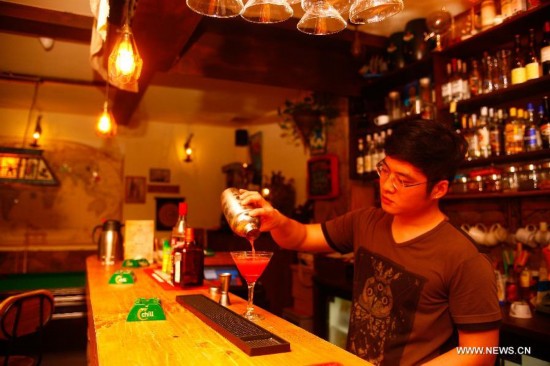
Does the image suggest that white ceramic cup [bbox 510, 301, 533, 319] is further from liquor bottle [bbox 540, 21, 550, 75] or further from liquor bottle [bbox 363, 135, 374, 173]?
liquor bottle [bbox 363, 135, 374, 173]

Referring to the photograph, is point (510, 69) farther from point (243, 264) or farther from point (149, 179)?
point (149, 179)

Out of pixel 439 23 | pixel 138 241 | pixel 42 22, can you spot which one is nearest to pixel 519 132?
pixel 439 23

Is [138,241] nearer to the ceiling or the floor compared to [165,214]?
nearer to the floor

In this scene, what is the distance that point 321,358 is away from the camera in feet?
3.43

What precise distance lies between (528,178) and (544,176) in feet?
0.29

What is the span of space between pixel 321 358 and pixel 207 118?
6.61m

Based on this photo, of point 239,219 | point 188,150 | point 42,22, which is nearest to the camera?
point 239,219

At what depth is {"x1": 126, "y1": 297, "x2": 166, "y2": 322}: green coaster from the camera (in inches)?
52.6

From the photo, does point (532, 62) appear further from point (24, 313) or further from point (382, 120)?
point (24, 313)

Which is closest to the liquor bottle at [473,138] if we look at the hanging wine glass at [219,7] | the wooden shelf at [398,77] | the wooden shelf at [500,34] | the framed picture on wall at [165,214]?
the wooden shelf at [500,34]

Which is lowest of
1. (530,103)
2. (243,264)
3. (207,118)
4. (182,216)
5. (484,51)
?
(243,264)

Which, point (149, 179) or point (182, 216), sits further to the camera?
point (149, 179)

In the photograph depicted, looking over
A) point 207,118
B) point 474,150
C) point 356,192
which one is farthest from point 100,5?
point 207,118

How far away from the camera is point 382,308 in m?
1.47
